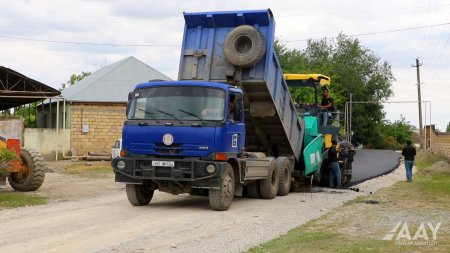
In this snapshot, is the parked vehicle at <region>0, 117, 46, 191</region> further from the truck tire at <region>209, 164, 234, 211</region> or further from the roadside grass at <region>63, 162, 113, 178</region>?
the roadside grass at <region>63, 162, 113, 178</region>

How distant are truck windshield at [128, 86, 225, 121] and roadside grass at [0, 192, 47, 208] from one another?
10.4ft

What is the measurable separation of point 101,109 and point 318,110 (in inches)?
618

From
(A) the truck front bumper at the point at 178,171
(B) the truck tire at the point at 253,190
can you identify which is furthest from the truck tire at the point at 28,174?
(B) the truck tire at the point at 253,190

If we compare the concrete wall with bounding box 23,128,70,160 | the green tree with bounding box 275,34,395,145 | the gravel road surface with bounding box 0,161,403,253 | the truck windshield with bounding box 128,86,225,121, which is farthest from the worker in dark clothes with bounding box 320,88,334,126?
the green tree with bounding box 275,34,395,145

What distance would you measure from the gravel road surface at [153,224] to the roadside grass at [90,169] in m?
8.08

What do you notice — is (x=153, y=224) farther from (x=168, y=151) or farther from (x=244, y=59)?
(x=244, y=59)

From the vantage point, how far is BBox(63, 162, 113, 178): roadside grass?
22.5 metres

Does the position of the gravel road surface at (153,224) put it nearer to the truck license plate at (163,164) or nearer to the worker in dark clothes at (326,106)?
the truck license plate at (163,164)

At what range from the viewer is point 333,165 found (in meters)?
18.2

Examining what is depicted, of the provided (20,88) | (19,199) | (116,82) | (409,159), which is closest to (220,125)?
(19,199)

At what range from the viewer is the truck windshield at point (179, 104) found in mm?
11594

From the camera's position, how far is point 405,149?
21703 millimetres

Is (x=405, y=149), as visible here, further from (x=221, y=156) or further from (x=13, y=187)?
(x=13, y=187)

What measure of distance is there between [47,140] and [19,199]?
16.8 metres
